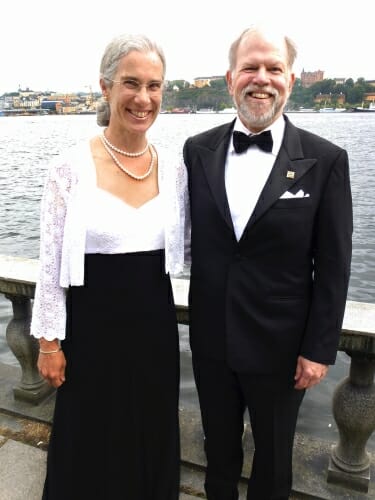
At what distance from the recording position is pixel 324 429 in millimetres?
4965

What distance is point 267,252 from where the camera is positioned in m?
1.89

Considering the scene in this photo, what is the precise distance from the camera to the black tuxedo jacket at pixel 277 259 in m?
1.83

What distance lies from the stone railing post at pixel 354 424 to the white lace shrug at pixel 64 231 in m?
1.09

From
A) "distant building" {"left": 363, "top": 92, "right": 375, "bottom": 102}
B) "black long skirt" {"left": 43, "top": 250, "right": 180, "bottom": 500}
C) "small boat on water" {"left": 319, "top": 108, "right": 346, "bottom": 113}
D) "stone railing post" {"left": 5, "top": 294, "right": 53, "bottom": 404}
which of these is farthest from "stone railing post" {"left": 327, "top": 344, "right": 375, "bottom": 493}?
"distant building" {"left": 363, "top": 92, "right": 375, "bottom": 102}

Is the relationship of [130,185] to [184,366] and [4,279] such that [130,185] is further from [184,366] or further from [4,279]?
[184,366]

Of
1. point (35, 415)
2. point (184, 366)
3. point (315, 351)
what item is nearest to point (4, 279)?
point (35, 415)

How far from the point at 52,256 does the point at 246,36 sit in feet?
3.71

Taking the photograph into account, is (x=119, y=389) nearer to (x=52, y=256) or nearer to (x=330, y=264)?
(x=52, y=256)

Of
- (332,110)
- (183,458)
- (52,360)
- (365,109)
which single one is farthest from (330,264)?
(365,109)

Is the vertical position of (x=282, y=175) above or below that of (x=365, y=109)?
below

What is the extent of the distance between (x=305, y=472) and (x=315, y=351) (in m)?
0.94

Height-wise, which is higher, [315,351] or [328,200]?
[328,200]

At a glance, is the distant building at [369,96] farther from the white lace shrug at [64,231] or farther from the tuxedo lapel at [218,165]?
the white lace shrug at [64,231]

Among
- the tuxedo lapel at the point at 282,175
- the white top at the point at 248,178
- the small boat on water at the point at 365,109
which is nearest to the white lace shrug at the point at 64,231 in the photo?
the white top at the point at 248,178
